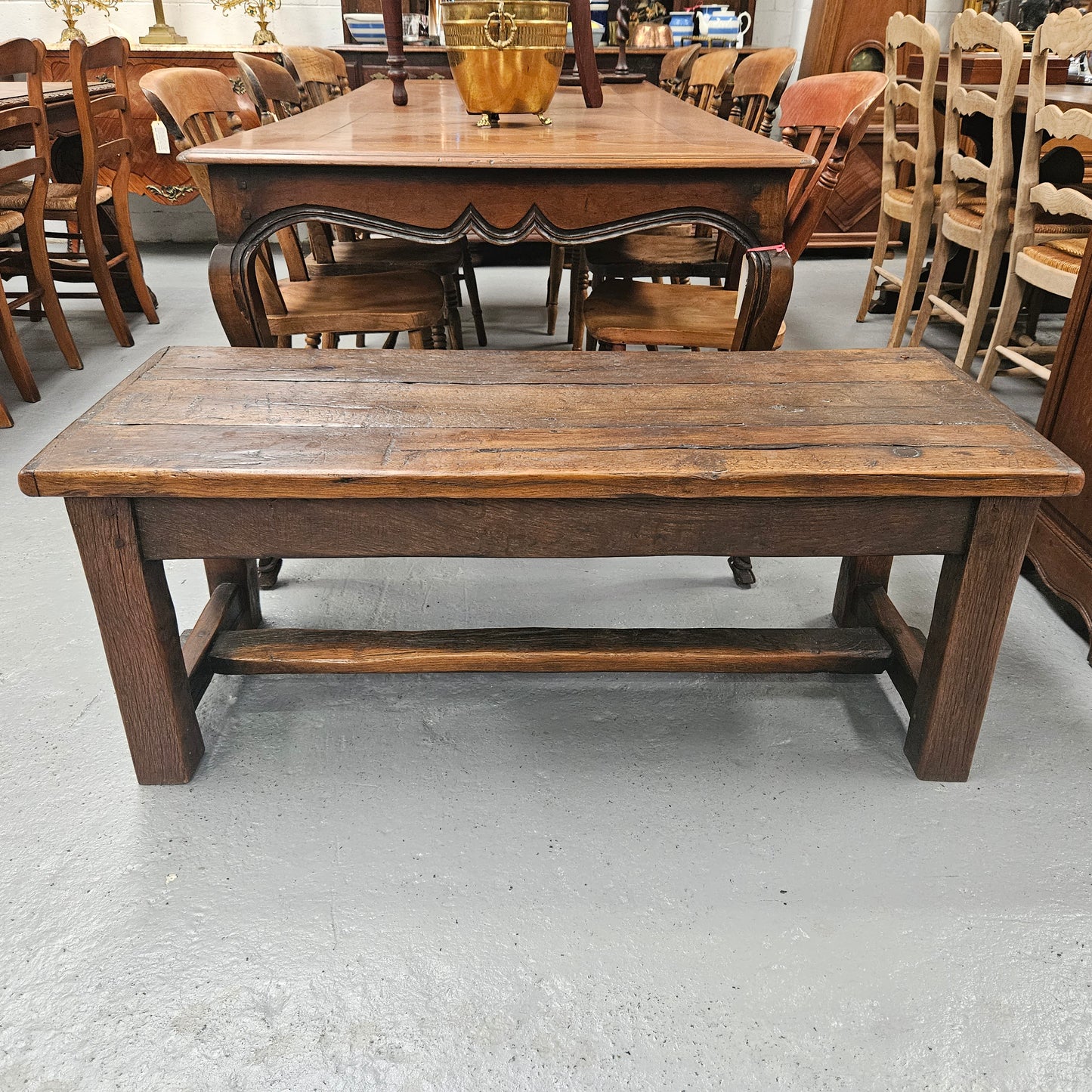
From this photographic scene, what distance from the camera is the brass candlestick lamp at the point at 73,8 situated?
4848 millimetres

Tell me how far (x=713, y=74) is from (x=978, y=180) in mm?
1050

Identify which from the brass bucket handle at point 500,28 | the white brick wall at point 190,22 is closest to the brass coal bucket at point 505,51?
the brass bucket handle at point 500,28

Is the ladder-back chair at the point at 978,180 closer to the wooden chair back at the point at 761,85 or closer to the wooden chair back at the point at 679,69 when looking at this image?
the wooden chair back at the point at 761,85

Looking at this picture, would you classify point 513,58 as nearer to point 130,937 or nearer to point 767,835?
point 767,835

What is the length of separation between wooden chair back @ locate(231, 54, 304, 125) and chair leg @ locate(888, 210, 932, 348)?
2.33m

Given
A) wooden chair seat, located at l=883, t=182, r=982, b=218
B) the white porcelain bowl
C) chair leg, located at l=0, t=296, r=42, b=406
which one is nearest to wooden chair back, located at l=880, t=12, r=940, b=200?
wooden chair seat, located at l=883, t=182, r=982, b=218

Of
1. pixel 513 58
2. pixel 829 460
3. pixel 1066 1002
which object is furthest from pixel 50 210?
pixel 1066 1002

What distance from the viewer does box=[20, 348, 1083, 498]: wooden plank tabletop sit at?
1.16 metres

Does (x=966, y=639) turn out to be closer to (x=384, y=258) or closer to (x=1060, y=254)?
(x=1060, y=254)

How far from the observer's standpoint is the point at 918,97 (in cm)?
328

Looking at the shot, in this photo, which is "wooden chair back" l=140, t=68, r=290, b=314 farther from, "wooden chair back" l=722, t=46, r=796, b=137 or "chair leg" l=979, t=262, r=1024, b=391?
"chair leg" l=979, t=262, r=1024, b=391

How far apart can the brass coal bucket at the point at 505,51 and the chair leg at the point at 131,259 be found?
2162 millimetres

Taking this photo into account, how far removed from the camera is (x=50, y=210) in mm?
3367

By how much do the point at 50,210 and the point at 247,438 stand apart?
280 centimetres
